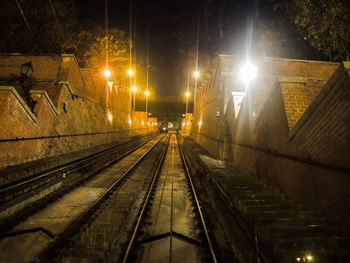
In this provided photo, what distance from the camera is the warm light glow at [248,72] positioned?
11.2 meters

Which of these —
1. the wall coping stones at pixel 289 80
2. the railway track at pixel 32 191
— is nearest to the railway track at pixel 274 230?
the wall coping stones at pixel 289 80

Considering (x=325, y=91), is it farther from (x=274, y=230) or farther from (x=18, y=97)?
(x=18, y=97)

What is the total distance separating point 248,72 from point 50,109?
11.8 m

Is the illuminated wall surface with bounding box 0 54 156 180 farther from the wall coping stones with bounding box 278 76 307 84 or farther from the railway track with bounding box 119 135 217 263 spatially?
the wall coping stones with bounding box 278 76 307 84

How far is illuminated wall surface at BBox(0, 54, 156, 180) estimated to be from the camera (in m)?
7.13

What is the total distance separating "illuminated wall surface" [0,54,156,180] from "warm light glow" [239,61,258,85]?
11.4 m

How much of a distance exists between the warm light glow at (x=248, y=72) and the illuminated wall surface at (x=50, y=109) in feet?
37.3

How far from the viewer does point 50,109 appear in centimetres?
984

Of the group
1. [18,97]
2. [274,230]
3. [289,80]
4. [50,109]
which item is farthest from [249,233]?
[50,109]

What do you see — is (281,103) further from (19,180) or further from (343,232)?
(19,180)

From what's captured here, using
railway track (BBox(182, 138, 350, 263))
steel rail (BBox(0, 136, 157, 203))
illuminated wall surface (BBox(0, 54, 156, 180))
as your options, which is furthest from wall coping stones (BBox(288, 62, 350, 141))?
illuminated wall surface (BBox(0, 54, 156, 180))

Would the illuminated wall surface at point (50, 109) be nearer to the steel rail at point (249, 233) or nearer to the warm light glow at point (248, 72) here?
the steel rail at point (249, 233)

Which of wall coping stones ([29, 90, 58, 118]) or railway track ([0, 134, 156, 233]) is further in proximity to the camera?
wall coping stones ([29, 90, 58, 118])

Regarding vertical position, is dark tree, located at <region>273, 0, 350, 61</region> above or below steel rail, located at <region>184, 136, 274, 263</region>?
above
